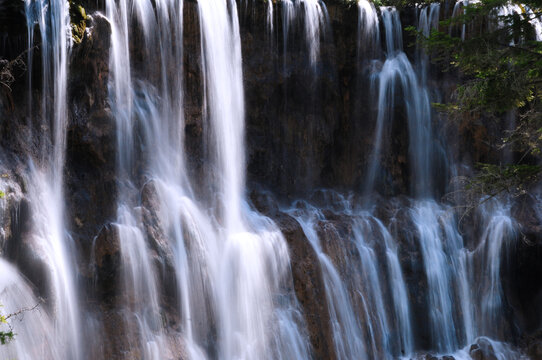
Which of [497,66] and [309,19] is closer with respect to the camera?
[497,66]

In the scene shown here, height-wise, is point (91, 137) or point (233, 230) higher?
point (91, 137)

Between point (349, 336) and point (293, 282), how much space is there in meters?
1.66

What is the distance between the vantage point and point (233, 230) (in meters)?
13.4

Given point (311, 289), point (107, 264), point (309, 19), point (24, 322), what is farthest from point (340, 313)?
point (309, 19)

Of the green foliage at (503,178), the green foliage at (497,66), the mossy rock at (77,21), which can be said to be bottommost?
the green foliage at (503,178)

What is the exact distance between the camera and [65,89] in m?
11.3

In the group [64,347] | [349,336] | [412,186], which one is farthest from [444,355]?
[64,347]

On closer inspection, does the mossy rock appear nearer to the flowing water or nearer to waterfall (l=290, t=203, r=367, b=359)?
the flowing water

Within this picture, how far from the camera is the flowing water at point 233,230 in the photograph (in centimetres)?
1087

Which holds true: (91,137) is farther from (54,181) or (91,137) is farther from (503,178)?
(503,178)

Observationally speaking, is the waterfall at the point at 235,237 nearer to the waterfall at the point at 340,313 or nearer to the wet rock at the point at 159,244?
the waterfall at the point at 340,313

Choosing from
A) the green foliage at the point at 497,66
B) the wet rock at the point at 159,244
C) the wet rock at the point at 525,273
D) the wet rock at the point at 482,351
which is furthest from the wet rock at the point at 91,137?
the wet rock at the point at 525,273

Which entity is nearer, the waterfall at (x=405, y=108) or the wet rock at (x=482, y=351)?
the wet rock at (x=482, y=351)

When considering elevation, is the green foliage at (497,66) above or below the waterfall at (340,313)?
above
